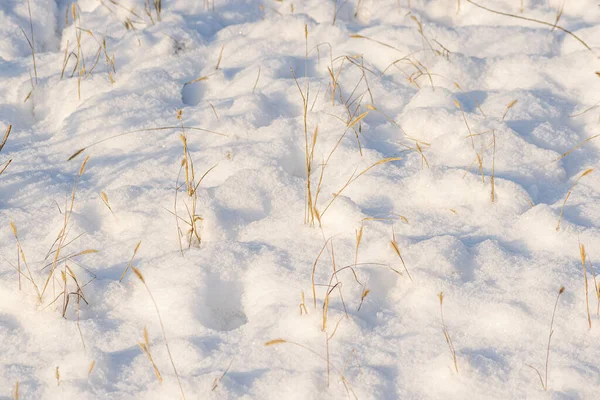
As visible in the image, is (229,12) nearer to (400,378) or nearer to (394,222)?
(394,222)

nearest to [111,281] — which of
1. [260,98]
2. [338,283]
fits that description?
[338,283]

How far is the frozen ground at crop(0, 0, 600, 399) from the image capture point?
2137mm

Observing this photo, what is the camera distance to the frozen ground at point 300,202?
7.01 ft

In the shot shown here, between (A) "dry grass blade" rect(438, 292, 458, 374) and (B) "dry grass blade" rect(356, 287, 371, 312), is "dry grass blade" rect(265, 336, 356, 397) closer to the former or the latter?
(B) "dry grass blade" rect(356, 287, 371, 312)

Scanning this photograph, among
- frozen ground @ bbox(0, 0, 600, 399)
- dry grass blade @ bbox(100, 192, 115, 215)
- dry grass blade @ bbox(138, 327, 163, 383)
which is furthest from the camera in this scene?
dry grass blade @ bbox(100, 192, 115, 215)

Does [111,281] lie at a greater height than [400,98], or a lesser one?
lesser

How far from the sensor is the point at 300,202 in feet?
9.31

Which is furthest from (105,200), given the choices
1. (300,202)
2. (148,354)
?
(148,354)

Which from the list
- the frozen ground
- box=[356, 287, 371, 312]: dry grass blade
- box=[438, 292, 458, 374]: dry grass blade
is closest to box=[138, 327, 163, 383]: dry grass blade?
the frozen ground

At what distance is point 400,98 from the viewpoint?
350 centimetres

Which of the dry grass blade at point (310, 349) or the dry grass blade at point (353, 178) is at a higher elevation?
the dry grass blade at point (353, 178)

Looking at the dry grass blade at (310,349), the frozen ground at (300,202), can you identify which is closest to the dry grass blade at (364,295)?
the frozen ground at (300,202)

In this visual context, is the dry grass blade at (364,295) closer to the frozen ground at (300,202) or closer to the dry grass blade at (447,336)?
the frozen ground at (300,202)

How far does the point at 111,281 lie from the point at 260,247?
531 millimetres
